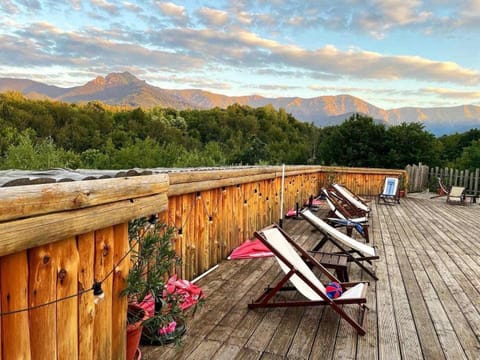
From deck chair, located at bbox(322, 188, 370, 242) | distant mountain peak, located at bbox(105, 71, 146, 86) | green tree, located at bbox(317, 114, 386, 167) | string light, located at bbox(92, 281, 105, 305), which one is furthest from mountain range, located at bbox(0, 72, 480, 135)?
string light, located at bbox(92, 281, 105, 305)

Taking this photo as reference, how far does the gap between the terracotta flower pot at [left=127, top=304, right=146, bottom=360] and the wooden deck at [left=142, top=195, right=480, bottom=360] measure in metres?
0.30

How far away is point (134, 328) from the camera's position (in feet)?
6.91

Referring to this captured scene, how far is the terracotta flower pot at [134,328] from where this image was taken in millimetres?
2102

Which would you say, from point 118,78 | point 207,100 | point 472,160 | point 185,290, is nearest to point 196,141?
point 472,160

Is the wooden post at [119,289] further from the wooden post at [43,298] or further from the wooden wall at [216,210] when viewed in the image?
the wooden wall at [216,210]

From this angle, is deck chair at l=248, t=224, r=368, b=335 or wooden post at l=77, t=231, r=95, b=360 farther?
deck chair at l=248, t=224, r=368, b=335

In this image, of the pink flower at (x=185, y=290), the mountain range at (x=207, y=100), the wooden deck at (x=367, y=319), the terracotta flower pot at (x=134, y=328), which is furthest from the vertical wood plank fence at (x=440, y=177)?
the mountain range at (x=207, y=100)

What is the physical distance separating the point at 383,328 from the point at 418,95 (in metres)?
45.3

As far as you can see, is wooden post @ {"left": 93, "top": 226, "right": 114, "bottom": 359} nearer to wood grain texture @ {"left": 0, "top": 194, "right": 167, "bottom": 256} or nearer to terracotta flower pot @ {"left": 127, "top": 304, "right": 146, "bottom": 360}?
wood grain texture @ {"left": 0, "top": 194, "right": 167, "bottom": 256}

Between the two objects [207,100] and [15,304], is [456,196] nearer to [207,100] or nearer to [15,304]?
[15,304]

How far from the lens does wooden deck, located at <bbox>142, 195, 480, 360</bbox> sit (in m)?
2.56

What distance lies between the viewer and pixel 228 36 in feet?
80.0

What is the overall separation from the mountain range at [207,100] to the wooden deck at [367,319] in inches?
1297

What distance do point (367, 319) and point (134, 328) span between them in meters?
1.93
